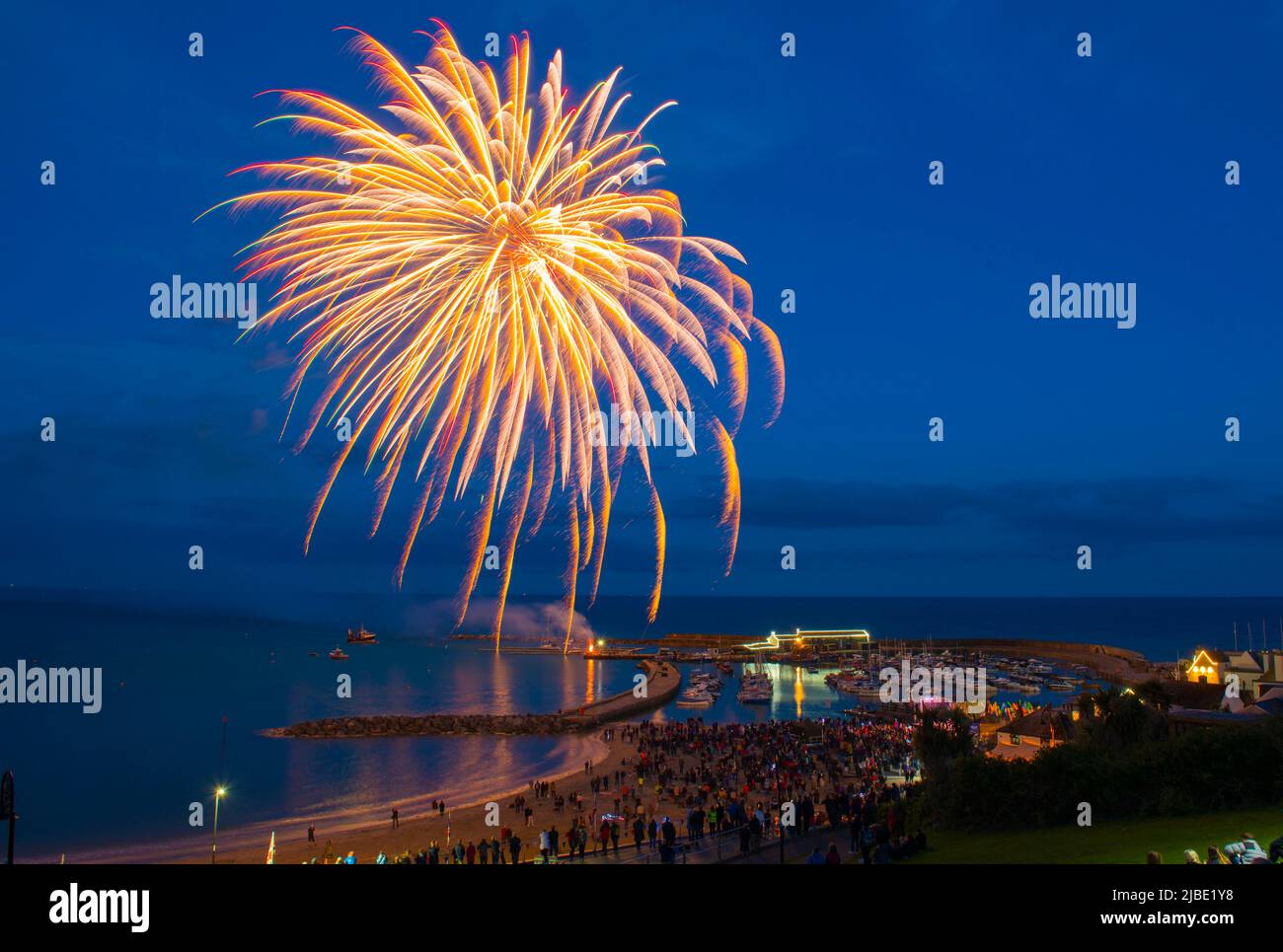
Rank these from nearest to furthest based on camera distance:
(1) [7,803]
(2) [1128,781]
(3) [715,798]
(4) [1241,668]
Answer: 1. (1) [7,803]
2. (2) [1128,781]
3. (3) [715,798]
4. (4) [1241,668]

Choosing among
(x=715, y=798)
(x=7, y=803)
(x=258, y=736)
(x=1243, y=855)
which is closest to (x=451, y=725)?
(x=258, y=736)

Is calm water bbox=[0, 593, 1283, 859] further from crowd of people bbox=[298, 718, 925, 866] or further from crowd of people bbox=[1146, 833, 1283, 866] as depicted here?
crowd of people bbox=[1146, 833, 1283, 866]

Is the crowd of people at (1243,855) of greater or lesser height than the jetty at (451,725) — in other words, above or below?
above

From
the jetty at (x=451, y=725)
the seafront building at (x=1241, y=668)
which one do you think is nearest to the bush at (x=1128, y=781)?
the seafront building at (x=1241, y=668)

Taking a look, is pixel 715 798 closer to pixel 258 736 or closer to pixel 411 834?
pixel 411 834

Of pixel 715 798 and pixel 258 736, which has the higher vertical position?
pixel 715 798

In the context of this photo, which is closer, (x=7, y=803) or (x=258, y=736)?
(x=7, y=803)

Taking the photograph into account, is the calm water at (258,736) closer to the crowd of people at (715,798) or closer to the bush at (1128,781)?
the crowd of people at (715,798)

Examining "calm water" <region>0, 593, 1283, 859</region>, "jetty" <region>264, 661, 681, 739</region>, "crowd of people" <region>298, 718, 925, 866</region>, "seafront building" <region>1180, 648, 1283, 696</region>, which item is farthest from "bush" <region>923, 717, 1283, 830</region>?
"jetty" <region>264, 661, 681, 739</region>

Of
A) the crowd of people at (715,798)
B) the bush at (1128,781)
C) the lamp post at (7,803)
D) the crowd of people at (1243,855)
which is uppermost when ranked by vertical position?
the lamp post at (7,803)

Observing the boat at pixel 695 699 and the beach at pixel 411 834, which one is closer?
the beach at pixel 411 834

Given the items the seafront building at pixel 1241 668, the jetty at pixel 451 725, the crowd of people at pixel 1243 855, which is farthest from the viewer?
the jetty at pixel 451 725

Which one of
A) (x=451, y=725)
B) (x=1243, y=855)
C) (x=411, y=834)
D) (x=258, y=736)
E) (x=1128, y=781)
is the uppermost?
(x=1243, y=855)

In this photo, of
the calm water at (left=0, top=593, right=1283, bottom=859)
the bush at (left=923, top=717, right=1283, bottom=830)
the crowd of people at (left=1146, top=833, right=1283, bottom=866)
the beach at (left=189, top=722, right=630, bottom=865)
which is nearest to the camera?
the crowd of people at (left=1146, top=833, right=1283, bottom=866)
